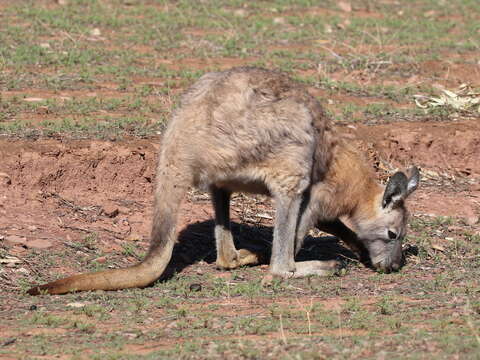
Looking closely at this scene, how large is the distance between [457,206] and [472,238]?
89 centimetres

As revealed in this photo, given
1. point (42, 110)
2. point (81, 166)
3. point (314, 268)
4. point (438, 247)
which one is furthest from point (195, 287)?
point (42, 110)

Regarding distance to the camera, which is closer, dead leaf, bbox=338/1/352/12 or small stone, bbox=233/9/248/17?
small stone, bbox=233/9/248/17

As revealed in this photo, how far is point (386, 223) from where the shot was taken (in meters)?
8.00

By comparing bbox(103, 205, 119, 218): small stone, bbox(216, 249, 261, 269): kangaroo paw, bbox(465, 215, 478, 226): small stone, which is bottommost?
bbox(465, 215, 478, 226): small stone

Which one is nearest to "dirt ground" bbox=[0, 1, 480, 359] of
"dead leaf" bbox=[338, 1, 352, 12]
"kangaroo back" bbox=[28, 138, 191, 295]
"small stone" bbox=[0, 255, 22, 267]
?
"small stone" bbox=[0, 255, 22, 267]

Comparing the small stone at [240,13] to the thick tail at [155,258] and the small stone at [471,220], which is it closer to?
the small stone at [471,220]

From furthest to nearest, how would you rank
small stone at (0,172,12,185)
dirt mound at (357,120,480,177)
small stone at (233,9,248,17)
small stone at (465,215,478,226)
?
small stone at (233,9,248,17) → dirt mound at (357,120,480,177) → small stone at (465,215,478,226) → small stone at (0,172,12,185)

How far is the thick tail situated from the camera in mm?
6402

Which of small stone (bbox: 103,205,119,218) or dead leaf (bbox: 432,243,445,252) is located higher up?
small stone (bbox: 103,205,119,218)

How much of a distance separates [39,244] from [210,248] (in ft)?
5.10

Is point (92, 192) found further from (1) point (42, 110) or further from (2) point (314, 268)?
(2) point (314, 268)

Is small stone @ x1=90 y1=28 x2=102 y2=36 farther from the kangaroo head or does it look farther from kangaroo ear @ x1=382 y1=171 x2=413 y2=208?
kangaroo ear @ x1=382 y1=171 x2=413 y2=208

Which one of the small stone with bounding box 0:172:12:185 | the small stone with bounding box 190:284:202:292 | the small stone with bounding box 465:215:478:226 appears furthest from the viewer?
the small stone with bounding box 465:215:478:226

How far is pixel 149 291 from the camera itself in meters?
6.84
